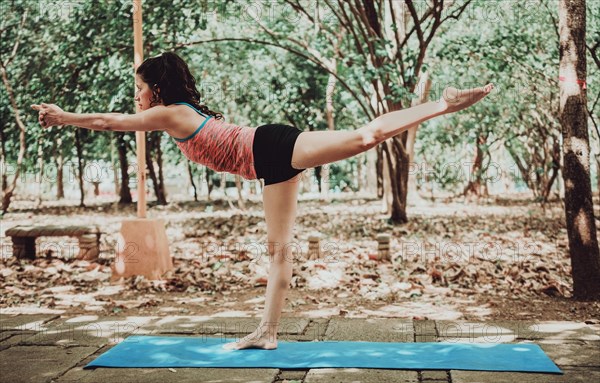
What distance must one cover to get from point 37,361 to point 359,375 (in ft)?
7.64

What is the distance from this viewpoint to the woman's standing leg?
430 cm

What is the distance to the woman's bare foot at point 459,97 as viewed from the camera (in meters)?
3.92

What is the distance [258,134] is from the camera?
4.16 meters

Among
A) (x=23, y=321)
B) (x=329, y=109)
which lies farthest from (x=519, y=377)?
(x=329, y=109)

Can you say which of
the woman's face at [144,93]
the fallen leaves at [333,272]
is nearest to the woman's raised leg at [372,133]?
the woman's face at [144,93]

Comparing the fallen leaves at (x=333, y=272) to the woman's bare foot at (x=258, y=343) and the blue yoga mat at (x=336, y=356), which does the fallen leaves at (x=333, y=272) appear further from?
the woman's bare foot at (x=258, y=343)

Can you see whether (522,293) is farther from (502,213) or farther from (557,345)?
(502,213)

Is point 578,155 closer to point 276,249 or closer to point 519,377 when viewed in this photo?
point 519,377

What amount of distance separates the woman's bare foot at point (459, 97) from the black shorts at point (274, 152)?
948mm

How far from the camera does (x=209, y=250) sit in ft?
32.2

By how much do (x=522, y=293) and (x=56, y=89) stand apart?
827 cm

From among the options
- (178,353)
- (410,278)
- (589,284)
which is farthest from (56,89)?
(589,284)

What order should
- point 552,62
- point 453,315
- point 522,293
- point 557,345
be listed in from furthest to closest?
point 552,62, point 522,293, point 453,315, point 557,345

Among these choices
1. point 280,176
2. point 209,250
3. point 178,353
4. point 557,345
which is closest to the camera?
point 280,176
